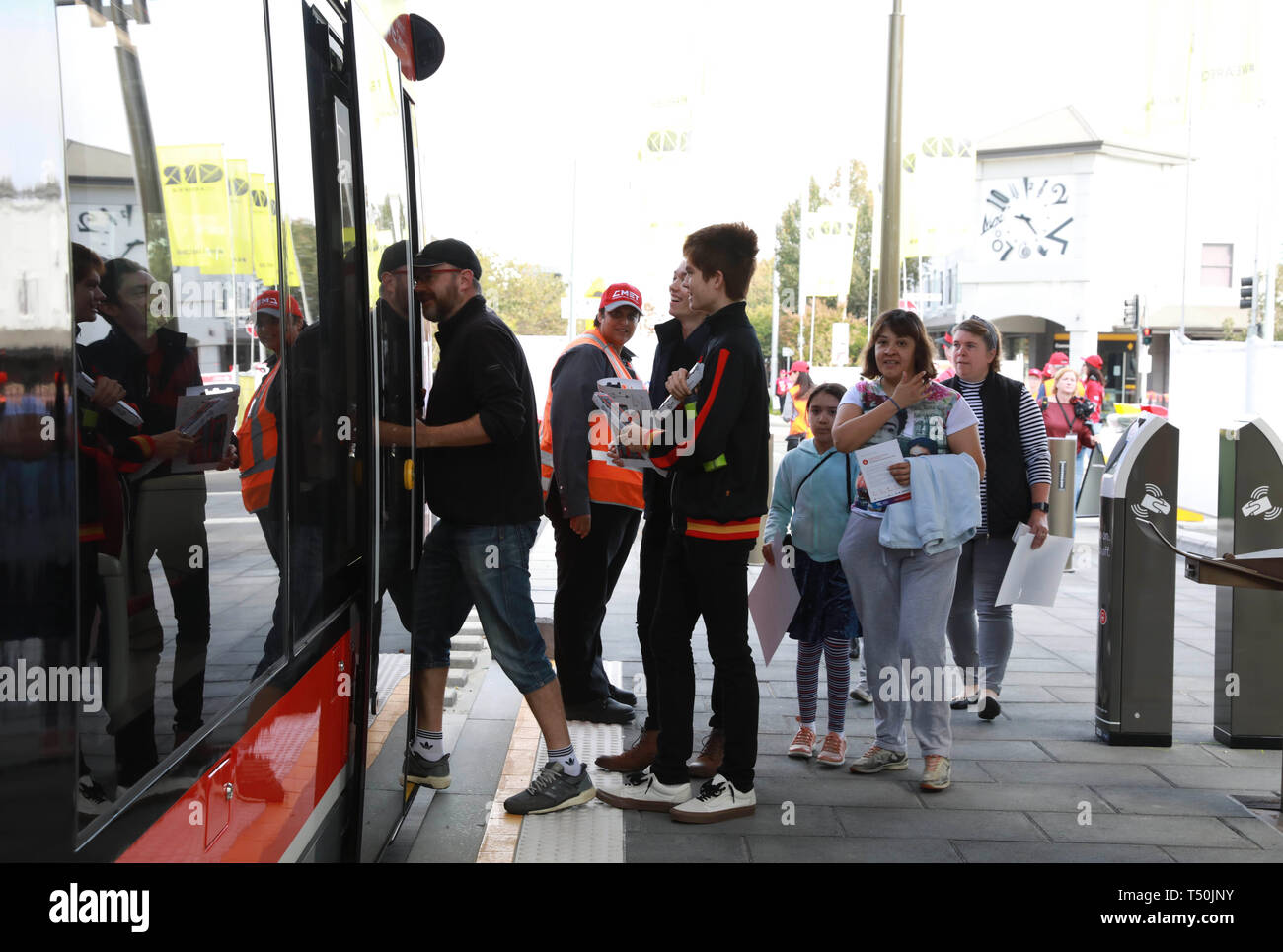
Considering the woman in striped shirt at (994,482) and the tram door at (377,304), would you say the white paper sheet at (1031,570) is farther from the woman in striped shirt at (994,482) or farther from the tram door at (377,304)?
the tram door at (377,304)

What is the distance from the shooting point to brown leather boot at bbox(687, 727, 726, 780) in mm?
5148

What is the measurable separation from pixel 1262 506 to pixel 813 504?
200cm

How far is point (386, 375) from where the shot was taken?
12.1 feet

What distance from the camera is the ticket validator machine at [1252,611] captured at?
5570 millimetres

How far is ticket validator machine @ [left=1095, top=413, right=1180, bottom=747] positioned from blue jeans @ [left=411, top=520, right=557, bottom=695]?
2.67 metres

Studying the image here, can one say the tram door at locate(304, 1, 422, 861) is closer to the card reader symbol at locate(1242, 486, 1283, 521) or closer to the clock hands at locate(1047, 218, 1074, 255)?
the card reader symbol at locate(1242, 486, 1283, 521)


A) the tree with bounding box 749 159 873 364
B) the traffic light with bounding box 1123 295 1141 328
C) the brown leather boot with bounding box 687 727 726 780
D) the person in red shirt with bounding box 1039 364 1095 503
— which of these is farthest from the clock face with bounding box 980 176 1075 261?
the brown leather boot with bounding box 687 727 726 780

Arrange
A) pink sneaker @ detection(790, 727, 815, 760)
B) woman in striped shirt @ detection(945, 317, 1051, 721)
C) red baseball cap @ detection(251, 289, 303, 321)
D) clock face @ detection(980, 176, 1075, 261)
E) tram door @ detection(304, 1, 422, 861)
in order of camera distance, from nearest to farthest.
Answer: red baseball cap @ detection(251, 289, 303, 321), tram door @ detection(304, 1, 422, 861), pink sneaker @ detection(790, 727, 815, 760), woman in striped shirt @ detection(945, 317, 1051, 721), clock face @ detection(980, 176, 1075, 261)

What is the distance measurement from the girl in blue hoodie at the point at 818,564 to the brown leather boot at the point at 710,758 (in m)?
0.37

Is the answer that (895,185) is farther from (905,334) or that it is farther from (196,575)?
(196,575)

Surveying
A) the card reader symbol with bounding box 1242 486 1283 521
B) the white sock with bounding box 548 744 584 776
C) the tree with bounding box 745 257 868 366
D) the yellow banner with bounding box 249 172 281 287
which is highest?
the tree with bounding box 745 257 868 366

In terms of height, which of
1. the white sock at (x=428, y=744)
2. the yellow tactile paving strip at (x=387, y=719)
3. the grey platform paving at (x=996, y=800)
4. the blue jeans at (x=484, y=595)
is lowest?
the grey platform paving at (x=996, y=800)

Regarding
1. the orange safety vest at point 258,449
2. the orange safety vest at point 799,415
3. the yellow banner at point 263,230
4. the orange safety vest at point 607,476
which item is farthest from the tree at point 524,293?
the orange safety vest at point 258,449

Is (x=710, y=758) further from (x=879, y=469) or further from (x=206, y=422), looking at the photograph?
(x=206, y=422)
